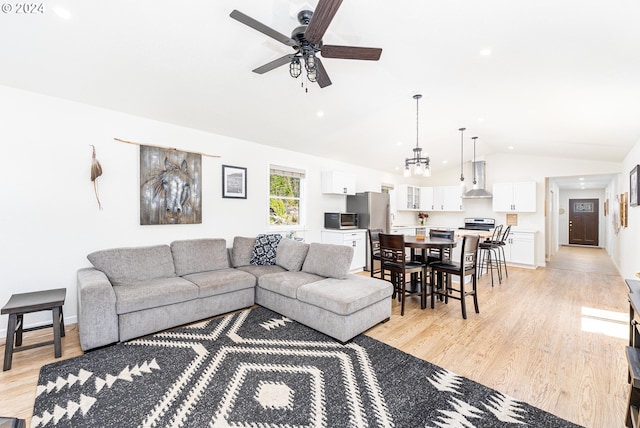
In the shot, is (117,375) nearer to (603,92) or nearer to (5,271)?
(5,271)

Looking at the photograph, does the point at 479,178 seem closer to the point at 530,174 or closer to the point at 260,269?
the point at 530,174

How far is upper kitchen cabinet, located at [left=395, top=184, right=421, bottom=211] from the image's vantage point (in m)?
7.88

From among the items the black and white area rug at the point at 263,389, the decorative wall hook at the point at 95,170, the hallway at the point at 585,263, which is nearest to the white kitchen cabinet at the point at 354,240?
the black and white area rug at the point at 263,389

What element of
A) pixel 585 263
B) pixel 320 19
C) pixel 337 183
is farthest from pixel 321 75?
pixel 585 263

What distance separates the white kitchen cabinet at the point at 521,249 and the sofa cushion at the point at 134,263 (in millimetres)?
7218

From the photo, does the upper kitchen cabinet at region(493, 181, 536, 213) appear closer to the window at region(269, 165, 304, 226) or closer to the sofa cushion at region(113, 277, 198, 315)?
the window at region(269, 165, 304, 226)

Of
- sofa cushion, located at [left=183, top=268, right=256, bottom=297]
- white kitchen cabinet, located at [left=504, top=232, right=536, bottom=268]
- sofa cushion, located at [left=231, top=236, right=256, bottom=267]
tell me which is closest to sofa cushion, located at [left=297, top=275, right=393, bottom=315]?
sofa cushion, located at [left=183, top=268, right=256, bottom=297]

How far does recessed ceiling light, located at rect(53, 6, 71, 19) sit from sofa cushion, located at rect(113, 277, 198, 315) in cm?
235

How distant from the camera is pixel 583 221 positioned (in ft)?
36.2

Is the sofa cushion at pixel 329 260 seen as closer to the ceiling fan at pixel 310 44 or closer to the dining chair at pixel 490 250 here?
the ceiling fan at pixel 310 44

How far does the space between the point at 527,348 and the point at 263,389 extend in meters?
2.45

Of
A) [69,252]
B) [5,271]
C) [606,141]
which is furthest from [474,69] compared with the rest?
[5,271]

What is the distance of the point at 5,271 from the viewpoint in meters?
2.77

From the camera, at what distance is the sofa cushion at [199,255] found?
11.9ft
